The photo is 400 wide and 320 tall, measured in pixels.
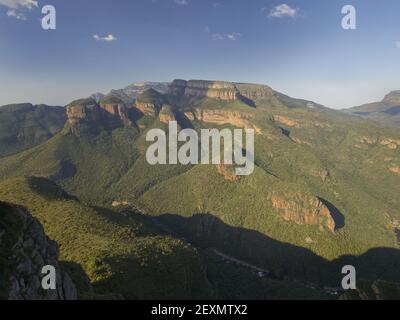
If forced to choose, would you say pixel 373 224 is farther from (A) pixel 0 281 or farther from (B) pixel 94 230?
(A) pixel 0 281

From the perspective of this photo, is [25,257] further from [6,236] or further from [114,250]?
[114,250]

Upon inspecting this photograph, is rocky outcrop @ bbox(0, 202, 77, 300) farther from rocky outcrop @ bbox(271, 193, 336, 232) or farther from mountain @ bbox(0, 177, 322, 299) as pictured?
rocky outcrop @ bbox(271, 193, 336, 232)

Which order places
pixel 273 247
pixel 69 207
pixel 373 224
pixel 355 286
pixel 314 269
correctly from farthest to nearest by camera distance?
pixel 373 224, pixel 273 247, pixel 314 269, pixel 69 207, pixel 355 286

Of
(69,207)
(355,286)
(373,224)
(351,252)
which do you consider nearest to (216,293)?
(355,286)

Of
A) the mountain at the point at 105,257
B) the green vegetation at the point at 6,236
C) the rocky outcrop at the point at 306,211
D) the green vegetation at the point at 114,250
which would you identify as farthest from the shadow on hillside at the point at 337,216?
the green vegetation at the point at 6,236

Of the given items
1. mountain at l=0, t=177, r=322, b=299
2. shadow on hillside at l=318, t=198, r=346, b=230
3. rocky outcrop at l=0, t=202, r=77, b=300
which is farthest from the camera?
shadow on hillside at l=318, t=198, r=346, b=230

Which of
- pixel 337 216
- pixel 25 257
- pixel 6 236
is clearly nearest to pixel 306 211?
pixel 337 216

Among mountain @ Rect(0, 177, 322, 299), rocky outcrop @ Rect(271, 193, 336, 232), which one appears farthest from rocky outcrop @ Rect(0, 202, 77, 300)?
rocky outcrop @ Rect(271, 193, 336, 232)
